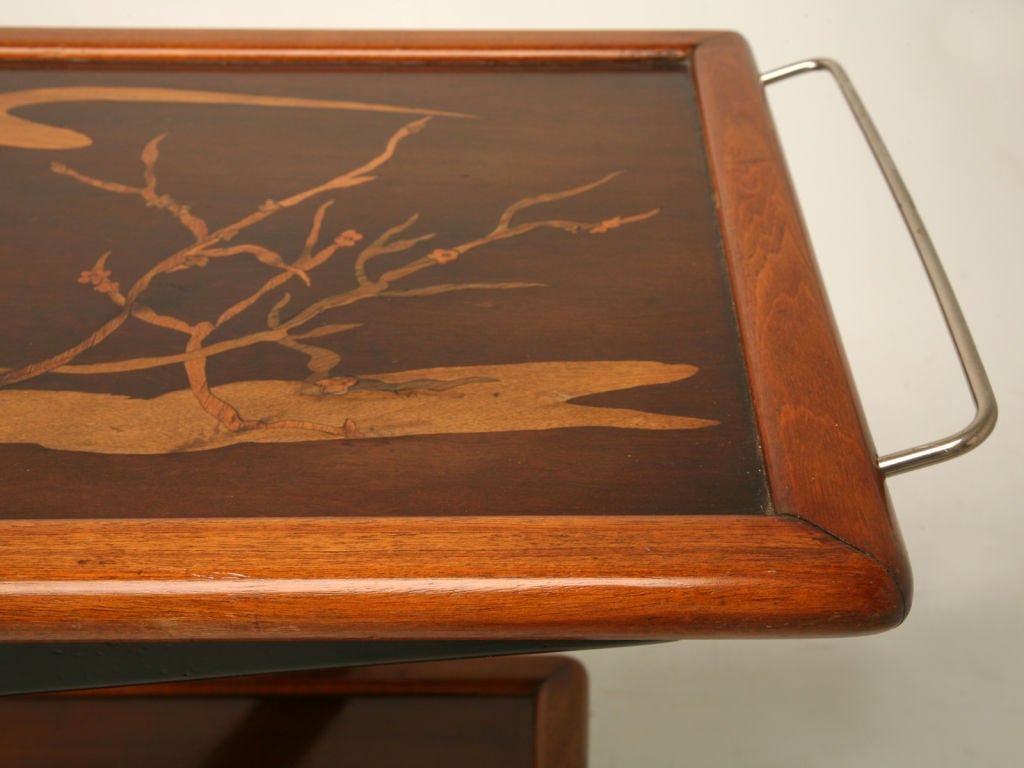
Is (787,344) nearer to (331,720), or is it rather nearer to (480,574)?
(480,574)

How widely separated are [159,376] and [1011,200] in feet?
5.63

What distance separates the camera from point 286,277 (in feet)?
3.42

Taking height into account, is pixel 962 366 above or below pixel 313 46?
below

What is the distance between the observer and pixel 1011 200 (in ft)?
6.98

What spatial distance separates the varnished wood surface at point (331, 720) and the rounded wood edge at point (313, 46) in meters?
0.71

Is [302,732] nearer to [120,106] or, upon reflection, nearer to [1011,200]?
[120,106]

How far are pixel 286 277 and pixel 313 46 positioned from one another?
417mm

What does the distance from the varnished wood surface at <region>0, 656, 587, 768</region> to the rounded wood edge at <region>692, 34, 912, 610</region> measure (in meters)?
0.60

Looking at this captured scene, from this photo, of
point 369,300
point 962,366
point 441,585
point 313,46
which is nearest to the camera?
point 441,585

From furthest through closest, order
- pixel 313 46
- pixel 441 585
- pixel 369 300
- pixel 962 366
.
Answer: pixel 313 46 < pixel 369 300 < pixel 962 366 < pixel 441 585

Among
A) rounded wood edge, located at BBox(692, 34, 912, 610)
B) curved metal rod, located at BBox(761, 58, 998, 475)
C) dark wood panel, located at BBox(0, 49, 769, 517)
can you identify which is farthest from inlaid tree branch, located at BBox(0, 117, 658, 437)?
curved metal rod, located at BBox(761, 58, 998, 475)

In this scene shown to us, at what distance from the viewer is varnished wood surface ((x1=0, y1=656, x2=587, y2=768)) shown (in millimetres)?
1330

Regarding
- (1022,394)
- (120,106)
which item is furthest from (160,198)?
(1022,394)

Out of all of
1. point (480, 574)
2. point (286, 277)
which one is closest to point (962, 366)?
point (480, 574)
